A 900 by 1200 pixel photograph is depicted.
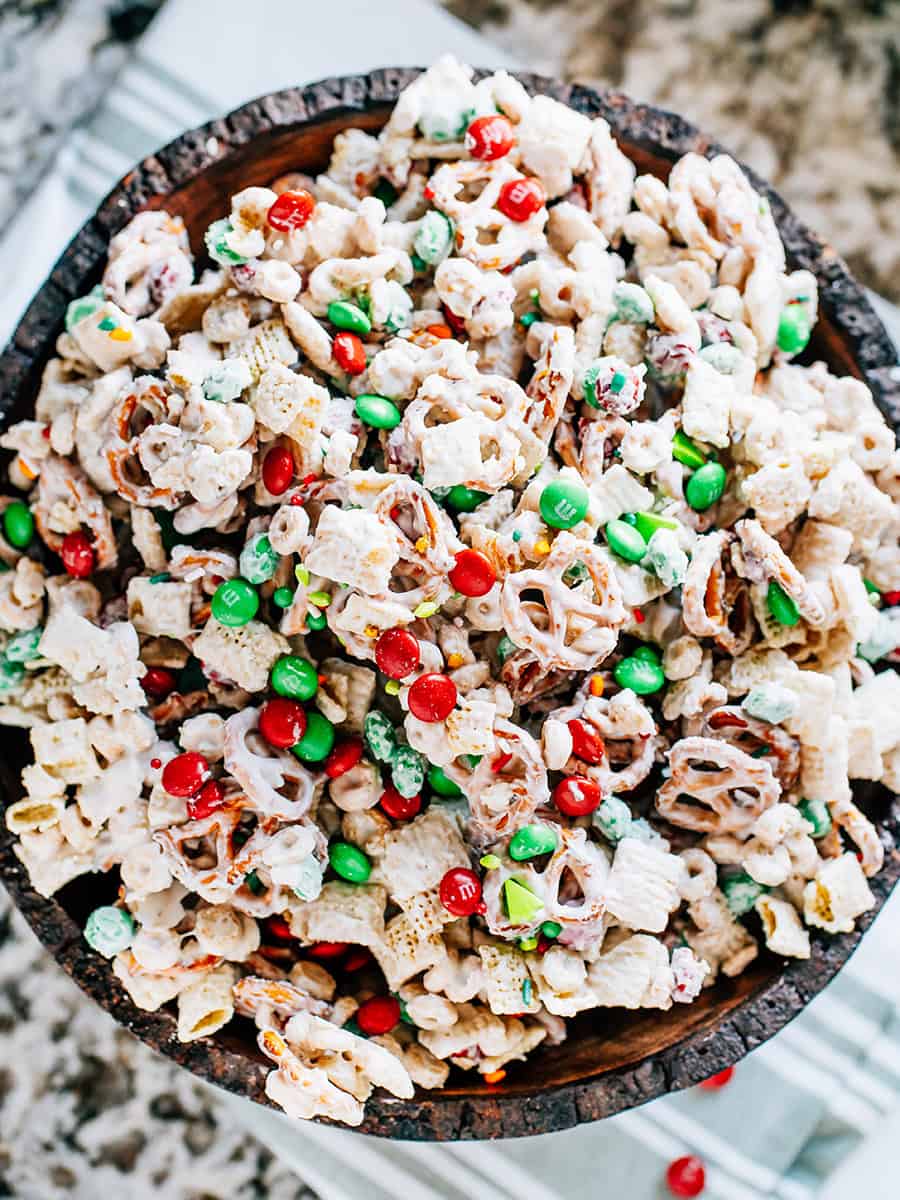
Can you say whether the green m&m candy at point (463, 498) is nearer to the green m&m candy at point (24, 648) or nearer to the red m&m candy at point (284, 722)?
the red m&m candy at point (284, 722)

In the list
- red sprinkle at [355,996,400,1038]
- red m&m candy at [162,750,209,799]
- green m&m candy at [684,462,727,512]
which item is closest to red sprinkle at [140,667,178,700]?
red m&m candy at [162,750,209,799]

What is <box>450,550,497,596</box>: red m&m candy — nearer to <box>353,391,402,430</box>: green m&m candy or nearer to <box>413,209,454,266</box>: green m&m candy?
<box>353,391,402,430</box>: green m&m candy

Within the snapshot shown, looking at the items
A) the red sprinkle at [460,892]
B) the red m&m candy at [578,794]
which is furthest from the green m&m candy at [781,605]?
the red sprinkle at [460,892]

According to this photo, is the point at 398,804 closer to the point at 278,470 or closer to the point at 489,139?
the point at 278,470

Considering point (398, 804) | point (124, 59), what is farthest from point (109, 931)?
point (124, 59)

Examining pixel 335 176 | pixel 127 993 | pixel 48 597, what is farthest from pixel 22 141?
pixel 127 993

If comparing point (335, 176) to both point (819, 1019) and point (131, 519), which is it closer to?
point (131, 519)
